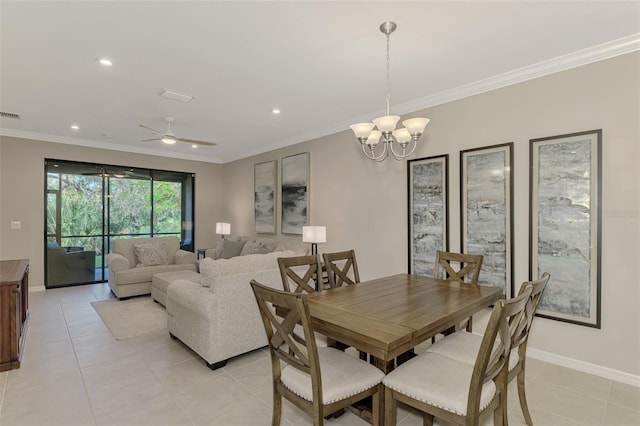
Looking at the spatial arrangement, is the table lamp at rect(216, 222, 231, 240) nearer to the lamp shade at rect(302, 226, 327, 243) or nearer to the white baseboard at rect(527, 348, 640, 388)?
the lamp shade at rect(302, 226, 327, 243)

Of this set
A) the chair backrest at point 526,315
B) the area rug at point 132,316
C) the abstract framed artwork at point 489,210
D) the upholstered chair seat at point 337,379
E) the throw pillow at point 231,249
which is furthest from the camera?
the throw pillow at point 231,249

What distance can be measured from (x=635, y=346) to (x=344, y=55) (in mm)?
3414

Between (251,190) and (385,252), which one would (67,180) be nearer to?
(251,190)

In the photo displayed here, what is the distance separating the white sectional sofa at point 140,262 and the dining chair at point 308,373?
14.0ft

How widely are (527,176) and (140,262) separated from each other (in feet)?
19.4

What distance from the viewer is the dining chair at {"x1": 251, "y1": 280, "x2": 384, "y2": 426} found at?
155 centimetres

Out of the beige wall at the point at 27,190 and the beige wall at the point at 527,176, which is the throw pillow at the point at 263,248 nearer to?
the beige wall at the point at 527,176

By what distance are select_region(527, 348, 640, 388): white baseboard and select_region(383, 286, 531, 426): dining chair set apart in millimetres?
1671

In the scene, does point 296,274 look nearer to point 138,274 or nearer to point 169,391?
point 169,391

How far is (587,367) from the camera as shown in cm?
272

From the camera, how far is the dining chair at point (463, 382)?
1435 millimetres

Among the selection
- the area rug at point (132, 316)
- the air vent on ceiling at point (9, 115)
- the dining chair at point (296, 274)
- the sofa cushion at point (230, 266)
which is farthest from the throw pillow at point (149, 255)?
the dining chair at point (296, 274)

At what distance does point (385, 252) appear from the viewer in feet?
14.0

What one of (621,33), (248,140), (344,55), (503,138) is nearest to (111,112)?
(248,140)
